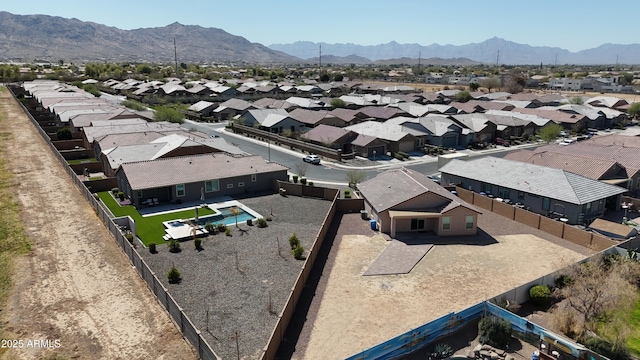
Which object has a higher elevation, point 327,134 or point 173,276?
point 327,134

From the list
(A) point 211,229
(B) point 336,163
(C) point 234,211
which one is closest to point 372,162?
(B) point 336,163

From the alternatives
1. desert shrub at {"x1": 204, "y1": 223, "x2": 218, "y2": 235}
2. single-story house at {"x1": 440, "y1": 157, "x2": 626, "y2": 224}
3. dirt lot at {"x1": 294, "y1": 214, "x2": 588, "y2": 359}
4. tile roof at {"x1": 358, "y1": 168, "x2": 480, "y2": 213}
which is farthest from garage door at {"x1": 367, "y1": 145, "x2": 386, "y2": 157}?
desert shrub at {"x1": 204, "y1": 223, "x2": 218, "y2": 235}

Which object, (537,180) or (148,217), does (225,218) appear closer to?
(148,217)

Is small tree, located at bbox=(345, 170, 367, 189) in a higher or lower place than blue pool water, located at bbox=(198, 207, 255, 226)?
higher

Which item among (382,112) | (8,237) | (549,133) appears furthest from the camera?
(382,112)

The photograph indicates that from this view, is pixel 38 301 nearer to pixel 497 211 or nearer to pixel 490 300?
pixel 490 300

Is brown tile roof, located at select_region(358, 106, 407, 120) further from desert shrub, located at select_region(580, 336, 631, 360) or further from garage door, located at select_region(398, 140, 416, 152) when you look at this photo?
desert shrub, located at select_region(580, 336, 631, 360)
